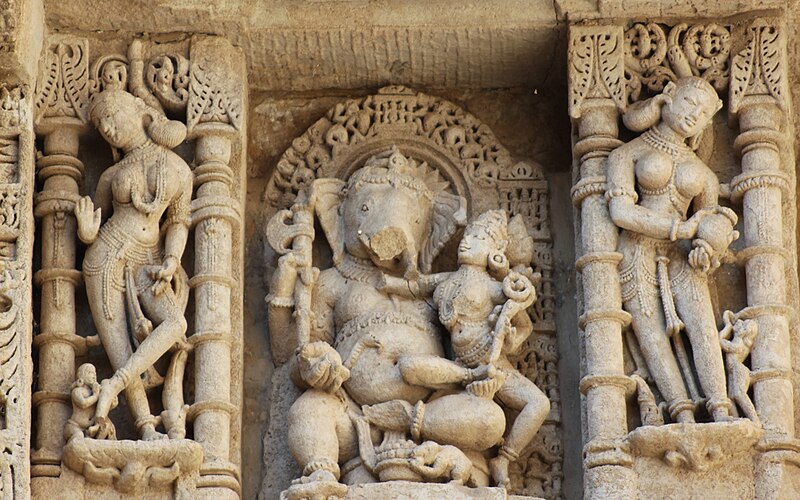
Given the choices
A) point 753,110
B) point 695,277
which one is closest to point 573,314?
point 695,277

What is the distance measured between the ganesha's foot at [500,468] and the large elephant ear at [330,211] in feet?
4.09

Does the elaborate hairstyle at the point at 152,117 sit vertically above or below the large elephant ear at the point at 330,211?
above

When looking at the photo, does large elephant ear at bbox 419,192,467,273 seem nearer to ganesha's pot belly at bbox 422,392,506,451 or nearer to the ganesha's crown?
the ganesha's crown

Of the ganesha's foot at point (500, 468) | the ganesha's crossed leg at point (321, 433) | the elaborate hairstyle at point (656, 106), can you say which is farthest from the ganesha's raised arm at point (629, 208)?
the ganesha's crossed leg at point (321, 433)

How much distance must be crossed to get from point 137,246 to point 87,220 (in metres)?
0.26

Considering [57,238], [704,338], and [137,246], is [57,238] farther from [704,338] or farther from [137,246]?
[704,338]

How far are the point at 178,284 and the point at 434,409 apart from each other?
1325 millimetres

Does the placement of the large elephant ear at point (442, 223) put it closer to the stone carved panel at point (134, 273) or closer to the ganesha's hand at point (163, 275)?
the stone carved panel at point (134, 273)

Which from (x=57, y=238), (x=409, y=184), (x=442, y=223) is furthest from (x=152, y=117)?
(x=442, y=223)

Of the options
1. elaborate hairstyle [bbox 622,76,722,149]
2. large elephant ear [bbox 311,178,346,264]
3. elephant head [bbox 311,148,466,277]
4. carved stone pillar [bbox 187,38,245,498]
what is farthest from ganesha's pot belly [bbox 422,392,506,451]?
elaborate hairstyle [bbox 622,76,722,149]

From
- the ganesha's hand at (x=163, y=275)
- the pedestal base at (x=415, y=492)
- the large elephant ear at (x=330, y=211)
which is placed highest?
the large elephant ear at (x=330, y=211)

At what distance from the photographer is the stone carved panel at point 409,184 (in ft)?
31.8

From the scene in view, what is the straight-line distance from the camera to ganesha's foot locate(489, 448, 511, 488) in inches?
372

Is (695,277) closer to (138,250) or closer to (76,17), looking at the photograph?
(138,250)
